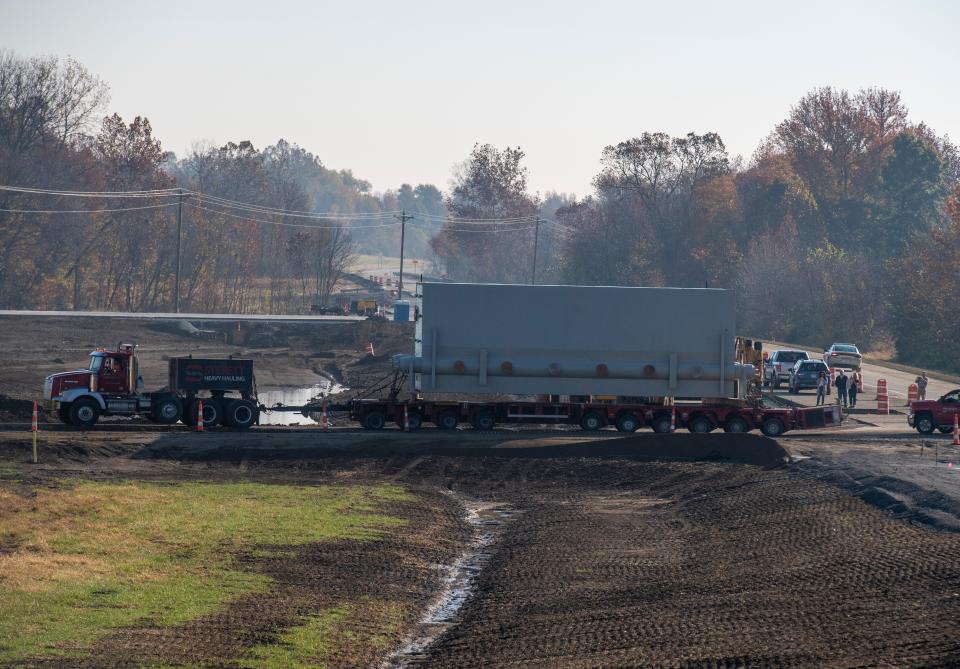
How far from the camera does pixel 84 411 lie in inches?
1555

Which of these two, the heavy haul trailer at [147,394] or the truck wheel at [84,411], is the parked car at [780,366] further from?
the truck wheel at [84,411]

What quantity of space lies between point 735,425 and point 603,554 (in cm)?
1853

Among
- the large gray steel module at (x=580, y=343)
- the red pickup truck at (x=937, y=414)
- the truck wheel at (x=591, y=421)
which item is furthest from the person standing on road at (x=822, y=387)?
the truck wheel at (x=591, y=421)

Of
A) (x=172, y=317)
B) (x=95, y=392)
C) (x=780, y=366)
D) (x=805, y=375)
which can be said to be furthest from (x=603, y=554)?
(x=172, y=317)

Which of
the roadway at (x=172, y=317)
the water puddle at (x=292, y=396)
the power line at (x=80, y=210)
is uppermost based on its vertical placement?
the power line at (x=80, y=210)

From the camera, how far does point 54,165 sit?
104750 mm

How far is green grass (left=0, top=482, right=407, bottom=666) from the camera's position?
1708 centimetres

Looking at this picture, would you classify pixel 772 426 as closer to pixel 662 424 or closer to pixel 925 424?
pixel 662 424

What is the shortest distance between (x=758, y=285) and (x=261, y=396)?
5366 cm

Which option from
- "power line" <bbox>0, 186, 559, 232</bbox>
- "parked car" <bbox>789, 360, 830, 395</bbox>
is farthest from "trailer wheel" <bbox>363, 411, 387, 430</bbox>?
"power line" <bbox>0, 186, 559, 232</bbox>

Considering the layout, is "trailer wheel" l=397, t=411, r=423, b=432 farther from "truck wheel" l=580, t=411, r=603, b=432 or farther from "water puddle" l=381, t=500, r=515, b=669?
"water puddle" l=381, t=500, r=515, b=669

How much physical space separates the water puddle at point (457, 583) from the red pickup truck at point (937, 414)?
756 inches

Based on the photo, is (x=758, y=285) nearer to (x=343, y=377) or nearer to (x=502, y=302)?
(x=343, y=377)

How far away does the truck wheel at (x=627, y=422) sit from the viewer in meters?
40.7
